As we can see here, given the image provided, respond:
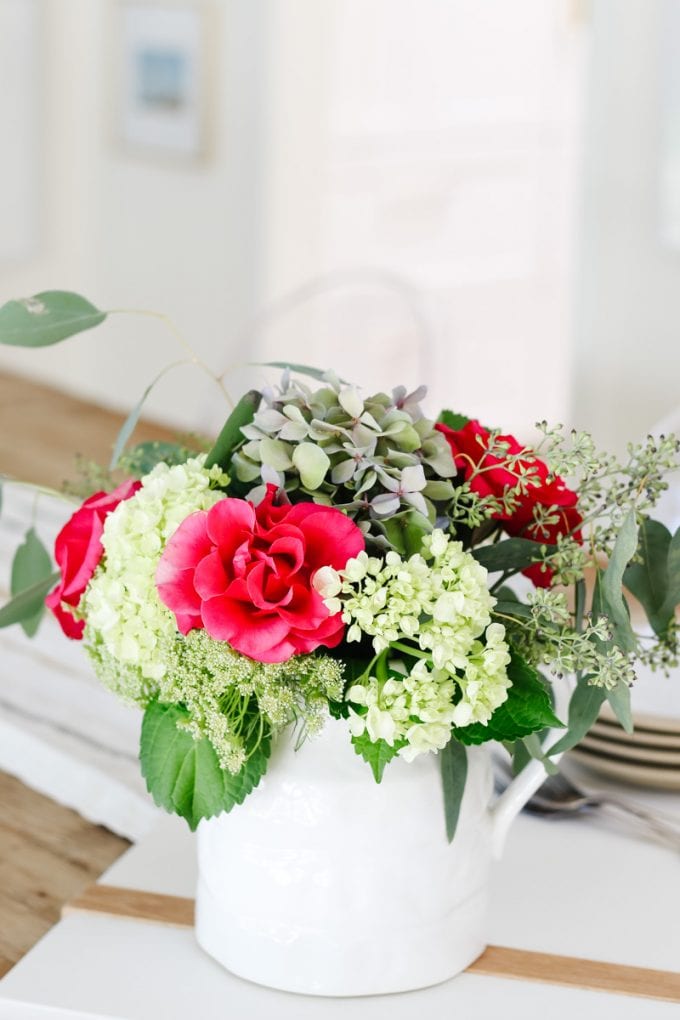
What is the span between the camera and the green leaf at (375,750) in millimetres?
653

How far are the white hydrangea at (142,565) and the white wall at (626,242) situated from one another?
10.0 feet

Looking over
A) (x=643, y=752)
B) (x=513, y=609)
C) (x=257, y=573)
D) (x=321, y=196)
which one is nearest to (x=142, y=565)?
(x=257, y=573)

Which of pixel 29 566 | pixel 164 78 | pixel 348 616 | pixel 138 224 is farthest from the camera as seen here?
pixel 138 224

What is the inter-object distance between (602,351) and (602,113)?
63 centimetres

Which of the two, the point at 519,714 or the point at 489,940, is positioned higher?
the point at 519,714

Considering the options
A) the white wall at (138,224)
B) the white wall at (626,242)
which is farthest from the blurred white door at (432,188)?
the white wall at (626,242)

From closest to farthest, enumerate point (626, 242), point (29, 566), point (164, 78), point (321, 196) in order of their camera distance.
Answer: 1. point (29, 566)
2. point (626, 242)
3. point (321, 196)
4. point (164, 78)

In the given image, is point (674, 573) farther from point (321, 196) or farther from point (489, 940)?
point (321, 196)

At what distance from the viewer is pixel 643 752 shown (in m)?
0.96

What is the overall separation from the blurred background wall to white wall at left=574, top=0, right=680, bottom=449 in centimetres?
3

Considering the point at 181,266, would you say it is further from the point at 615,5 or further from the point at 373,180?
the point at 615,5

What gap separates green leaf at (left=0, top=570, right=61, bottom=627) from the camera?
785mm

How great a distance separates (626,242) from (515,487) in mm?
3060

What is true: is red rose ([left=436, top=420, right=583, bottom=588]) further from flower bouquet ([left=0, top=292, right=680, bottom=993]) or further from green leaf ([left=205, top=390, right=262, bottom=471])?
green leaf ([left=205, top=390, right=262, bottom=471])
